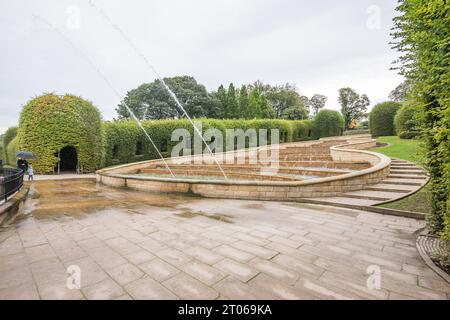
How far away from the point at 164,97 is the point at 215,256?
47.0 m

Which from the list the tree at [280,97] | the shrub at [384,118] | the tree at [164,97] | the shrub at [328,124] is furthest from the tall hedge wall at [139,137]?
the tree at [280,97]

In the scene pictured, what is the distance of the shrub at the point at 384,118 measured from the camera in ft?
71.0

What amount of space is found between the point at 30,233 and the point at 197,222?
10.6ft

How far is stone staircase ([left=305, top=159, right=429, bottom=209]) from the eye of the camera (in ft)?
21.1

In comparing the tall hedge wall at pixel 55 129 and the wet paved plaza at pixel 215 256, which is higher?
the tall hedge wall at pixel 55 129

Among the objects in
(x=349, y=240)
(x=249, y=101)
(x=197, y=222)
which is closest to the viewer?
(x=349, y=240)

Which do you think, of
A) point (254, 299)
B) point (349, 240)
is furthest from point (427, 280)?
point (254, 299)

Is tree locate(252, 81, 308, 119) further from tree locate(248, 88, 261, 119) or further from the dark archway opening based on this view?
the dark archway opening

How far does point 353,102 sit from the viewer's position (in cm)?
7056

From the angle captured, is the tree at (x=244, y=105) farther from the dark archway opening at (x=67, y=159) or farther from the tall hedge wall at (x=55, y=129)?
the dark archway opening at (x=67, y=159)

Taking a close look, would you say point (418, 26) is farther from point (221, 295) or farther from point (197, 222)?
point (197, 222)

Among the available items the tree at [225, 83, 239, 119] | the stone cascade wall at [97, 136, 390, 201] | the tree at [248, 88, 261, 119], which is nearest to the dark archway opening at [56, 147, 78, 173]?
the stone cascade wall at [97, 136, 390, 201]

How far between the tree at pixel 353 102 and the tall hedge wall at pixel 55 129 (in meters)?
72.6

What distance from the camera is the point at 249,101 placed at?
4053cm
